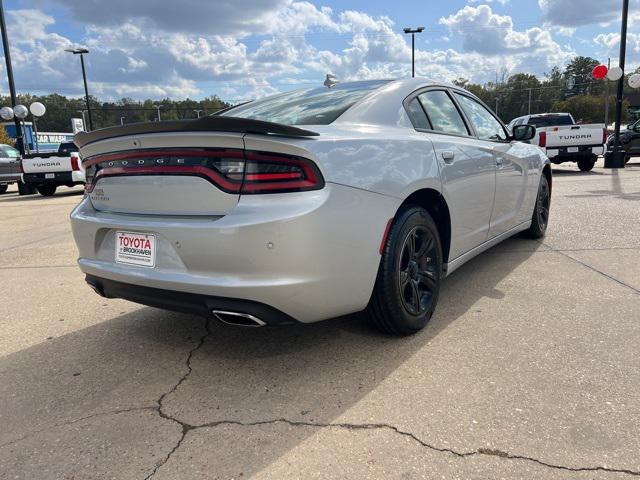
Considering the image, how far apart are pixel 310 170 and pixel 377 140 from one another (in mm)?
554

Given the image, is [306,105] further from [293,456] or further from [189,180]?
[293,456]

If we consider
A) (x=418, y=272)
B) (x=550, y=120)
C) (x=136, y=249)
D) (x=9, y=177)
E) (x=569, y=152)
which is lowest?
(x=9, y=177)

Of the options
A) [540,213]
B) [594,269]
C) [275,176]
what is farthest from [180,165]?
[540,213]

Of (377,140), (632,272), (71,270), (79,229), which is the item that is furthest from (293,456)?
(71,270)

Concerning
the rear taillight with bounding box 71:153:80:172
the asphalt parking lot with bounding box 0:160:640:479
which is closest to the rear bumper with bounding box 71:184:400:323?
the asphalt parking lot with bounding box 0:160:640:479

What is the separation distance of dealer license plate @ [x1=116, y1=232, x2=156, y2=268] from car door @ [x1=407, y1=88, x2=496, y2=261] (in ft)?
A: 5.84

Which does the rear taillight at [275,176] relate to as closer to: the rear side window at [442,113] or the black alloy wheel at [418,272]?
the black alloy wheel at [418,272]

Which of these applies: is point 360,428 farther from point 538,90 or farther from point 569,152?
point 538,90

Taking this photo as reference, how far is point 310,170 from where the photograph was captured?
2.32m

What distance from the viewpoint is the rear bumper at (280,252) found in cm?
226

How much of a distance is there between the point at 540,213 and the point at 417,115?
2804 millimetres

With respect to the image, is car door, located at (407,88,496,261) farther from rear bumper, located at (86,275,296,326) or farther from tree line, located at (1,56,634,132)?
tree line, located at (1,56,634,132)

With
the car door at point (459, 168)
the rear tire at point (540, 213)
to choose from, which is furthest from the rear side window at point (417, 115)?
the rear tire at point (540, 213)

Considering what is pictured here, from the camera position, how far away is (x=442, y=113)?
3646 mm
